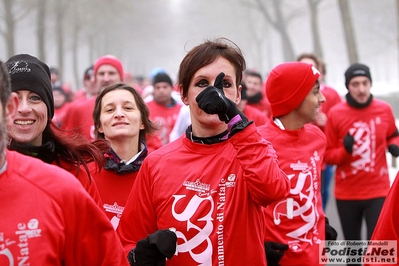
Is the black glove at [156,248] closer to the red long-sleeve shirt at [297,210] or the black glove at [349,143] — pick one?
the red long-sleeve shirt at [297,210]

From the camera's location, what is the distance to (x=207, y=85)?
3371 mm

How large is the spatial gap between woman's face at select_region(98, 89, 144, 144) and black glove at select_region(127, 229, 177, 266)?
5.54ft

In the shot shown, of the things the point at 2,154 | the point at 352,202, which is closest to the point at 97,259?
the point at 2,154

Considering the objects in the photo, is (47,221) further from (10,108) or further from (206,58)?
(206,58)

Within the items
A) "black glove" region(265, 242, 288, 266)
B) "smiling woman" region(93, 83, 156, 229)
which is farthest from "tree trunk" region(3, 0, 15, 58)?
"black glove" region(265, 242, 288, 266)

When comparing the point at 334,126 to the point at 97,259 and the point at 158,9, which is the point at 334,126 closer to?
the point at 97,259

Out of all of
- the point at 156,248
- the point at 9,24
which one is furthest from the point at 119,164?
the point at 9,24

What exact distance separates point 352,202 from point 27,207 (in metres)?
5.12

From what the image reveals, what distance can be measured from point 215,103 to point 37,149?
1.12 m

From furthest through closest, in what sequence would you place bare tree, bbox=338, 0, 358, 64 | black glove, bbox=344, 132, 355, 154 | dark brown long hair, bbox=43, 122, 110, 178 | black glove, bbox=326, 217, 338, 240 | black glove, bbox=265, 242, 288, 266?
bare tree, bbox=338, 0, 358, 64, black glove, bbox=344, 132, 355, 154, black glove, bbox=326, 217, 338, 240, black glove, bbox=265, 242, 288, 266, dark brown long hair, bbox=43, 122, 110, 178

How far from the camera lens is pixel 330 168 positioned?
9.25 metres

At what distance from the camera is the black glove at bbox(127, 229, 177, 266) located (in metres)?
3.04

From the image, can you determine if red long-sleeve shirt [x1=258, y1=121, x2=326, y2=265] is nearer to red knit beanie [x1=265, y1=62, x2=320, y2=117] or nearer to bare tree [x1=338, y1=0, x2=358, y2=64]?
red knit beanie [x1=265, y1=62, x2=320, y2=117]

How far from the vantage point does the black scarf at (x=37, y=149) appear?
353cm
